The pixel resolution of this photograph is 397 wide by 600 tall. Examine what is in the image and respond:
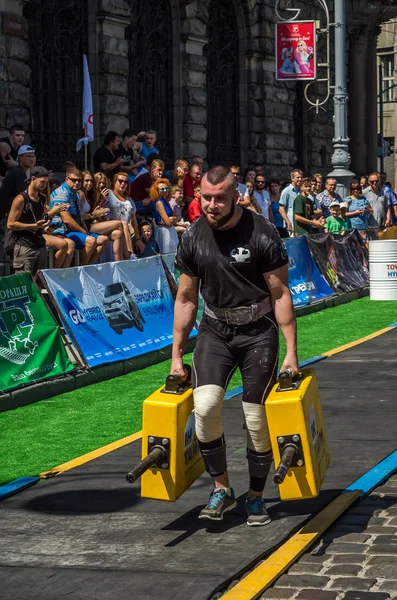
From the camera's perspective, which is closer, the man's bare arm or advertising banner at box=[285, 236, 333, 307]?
the man's bare arm

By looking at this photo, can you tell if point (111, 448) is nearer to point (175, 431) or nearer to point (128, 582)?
point (175, 431)

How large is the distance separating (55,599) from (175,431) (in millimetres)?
1343

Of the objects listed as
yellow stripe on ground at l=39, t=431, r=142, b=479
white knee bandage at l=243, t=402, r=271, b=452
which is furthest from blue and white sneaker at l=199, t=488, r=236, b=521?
yellow stripe on ground at l=39, t=431, r=142, b=479

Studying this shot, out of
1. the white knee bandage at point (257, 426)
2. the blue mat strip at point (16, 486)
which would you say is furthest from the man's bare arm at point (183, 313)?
the blue mat strip at point (16, 486)

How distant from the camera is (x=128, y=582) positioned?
6.00m

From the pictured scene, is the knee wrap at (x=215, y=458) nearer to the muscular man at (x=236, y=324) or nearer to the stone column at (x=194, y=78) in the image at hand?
the muscular man at (x=236, y=324)

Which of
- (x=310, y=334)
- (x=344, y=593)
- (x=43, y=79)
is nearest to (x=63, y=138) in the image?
(x=43, y=79)

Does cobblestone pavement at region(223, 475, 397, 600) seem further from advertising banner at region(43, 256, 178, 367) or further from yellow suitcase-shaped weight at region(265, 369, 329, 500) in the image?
advertising banner at region(43, 256, 178, 367)

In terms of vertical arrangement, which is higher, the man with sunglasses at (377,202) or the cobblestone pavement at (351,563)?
the man with sunglasses at (377,202)

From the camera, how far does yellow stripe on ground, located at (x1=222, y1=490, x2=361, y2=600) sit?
5840mm

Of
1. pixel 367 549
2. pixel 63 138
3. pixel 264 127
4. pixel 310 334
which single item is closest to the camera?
pixel 367 549

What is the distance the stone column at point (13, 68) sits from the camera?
2003 cm

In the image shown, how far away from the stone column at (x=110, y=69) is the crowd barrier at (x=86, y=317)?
8.86m

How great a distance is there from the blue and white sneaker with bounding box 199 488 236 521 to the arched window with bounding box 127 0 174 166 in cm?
1875
